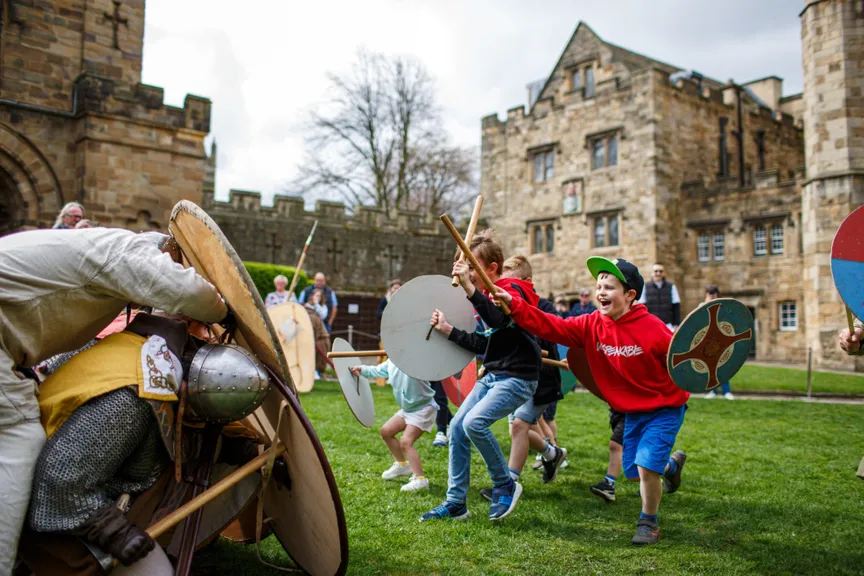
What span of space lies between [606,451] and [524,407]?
2141mm

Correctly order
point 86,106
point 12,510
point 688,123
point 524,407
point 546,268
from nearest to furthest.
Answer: point 12,510 < point 524,407 < point 86,106 < point 688,123 < point 546,268

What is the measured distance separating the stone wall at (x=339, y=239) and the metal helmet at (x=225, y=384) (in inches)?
834

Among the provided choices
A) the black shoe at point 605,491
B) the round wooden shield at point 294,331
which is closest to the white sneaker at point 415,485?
the black shoe at point 605,491

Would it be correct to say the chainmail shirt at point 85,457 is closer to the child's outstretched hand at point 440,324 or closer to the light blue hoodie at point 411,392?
the child's outstretched hand at point 440,324

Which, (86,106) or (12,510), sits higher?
(86,106)

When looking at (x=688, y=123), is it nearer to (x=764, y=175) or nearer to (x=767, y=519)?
(x=764, y=175)

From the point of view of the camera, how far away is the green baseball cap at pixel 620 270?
405 centimetres

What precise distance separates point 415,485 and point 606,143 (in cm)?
2425

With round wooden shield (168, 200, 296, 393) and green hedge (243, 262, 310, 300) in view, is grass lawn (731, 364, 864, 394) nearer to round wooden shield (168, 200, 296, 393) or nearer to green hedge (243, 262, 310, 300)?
green hedge (243, 262, 310, 300)

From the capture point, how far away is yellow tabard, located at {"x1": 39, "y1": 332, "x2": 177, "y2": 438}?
237cm

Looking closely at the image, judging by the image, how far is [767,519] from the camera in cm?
426

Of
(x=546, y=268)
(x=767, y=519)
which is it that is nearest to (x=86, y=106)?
(x=767, y=519)

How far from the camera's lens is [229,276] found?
2.68 meters

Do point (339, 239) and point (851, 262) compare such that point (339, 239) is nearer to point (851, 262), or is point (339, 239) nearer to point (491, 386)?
point (491, 386)
